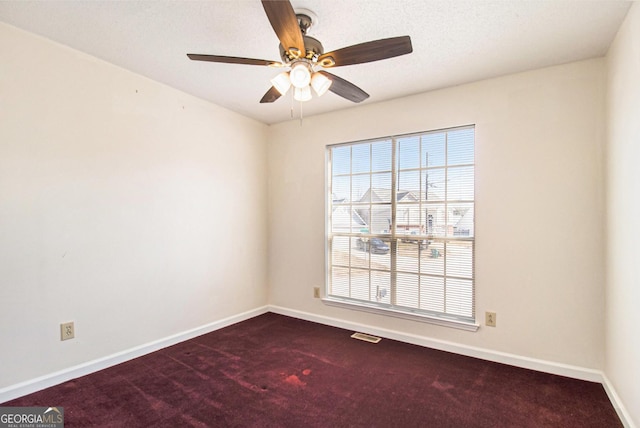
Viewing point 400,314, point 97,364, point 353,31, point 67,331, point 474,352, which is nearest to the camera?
point 353,31

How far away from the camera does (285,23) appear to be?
1.48 meters

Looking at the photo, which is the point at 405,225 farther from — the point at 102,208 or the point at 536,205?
the point at 102,208

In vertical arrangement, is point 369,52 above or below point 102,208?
above

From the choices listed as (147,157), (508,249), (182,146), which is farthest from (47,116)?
(508,249)

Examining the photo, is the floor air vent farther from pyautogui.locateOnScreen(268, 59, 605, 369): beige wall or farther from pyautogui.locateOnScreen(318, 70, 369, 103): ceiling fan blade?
pyautogui.locateOnScreen(318, 70, 369, 103): ceiling fan blade

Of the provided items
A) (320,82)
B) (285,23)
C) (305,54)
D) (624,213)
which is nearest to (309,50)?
(305,54)

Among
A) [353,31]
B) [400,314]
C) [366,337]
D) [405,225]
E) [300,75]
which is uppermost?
[353,31]

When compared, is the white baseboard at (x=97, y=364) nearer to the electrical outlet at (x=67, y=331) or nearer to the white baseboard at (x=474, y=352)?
the electrical outlet at (x=67, y=331)

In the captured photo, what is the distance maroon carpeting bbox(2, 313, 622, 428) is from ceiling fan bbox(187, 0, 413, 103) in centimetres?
200

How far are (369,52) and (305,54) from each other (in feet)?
1.14

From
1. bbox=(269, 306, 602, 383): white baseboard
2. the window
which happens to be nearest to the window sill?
the window

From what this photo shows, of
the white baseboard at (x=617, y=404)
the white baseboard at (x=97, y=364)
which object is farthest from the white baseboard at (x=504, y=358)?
the white baseboard at (x=97, y=364)

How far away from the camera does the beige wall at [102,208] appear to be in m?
2.10

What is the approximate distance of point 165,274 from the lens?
9.71 ft
